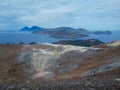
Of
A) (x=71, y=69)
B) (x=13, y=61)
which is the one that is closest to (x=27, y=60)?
(x=13, y=61)

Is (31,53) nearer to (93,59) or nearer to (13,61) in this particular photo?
(13,61)

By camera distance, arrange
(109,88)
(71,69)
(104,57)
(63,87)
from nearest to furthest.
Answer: (109,88)
(63,87)
(104,57)
(71,69)

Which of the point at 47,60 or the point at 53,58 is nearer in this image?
the point at 47,60

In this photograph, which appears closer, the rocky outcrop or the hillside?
the hillside

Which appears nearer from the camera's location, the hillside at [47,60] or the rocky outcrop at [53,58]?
the hillside at [47,60]

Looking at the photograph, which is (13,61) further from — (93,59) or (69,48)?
(93,59)

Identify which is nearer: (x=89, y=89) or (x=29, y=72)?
(x=89, y=89)

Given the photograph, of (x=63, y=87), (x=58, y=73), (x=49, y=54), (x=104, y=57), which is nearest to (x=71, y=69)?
(x=58, y=73)

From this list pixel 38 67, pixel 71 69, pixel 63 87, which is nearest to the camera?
pixel 63 87

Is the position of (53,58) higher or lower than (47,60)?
higher

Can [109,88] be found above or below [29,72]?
above
